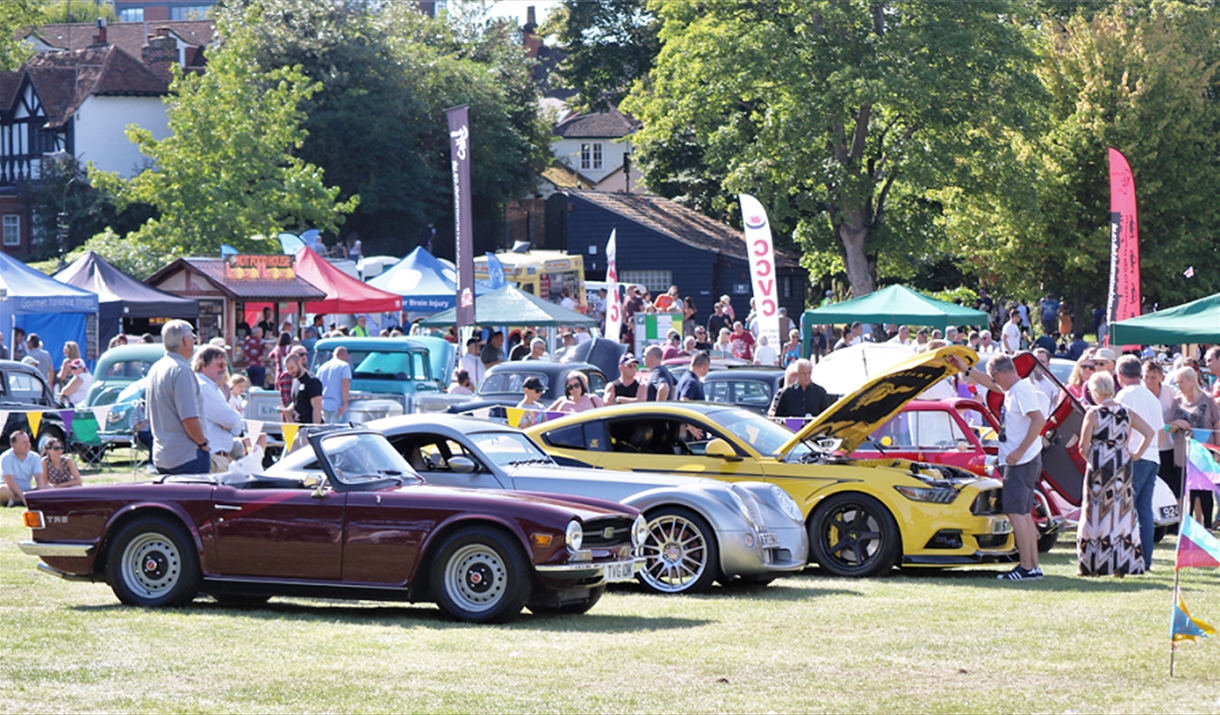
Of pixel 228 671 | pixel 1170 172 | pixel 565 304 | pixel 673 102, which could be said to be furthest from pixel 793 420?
pixel 1170 172

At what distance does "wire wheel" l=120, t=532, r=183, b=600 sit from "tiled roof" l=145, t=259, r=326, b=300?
25.4 meters

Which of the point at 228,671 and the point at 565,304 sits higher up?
the point at 565,304

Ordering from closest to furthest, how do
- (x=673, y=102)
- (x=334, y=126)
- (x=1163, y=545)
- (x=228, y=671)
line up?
(x=228, y=671)
(x=1163, y=545)
(x=673, y=102)
(x=334, y=126)

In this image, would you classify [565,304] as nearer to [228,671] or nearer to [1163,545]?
[1163,545]

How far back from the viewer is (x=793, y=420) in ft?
53.1

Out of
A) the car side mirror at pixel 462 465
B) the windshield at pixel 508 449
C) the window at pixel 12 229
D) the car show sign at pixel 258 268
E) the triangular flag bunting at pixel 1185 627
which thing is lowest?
the triangular flag bunting at pixel 1185 627

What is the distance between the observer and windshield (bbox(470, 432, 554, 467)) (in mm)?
11852

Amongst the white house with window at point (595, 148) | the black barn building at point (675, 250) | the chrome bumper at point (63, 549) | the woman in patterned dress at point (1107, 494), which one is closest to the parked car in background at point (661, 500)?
the chrome bumper at point (63, 549)

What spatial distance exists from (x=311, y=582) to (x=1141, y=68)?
47027 mm

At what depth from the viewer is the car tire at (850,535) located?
13.1 metres

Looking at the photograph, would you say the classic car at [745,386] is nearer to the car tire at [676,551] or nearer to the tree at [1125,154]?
the car tire at [676,551]

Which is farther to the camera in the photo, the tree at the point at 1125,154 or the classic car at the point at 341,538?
the tree at the point at 1125,154

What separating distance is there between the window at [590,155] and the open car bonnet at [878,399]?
77.6 m

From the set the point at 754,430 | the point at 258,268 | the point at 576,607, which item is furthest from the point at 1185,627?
the point at 258,268
